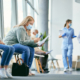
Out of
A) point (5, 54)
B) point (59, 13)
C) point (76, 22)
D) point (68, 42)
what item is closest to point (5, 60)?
point (5, 54)

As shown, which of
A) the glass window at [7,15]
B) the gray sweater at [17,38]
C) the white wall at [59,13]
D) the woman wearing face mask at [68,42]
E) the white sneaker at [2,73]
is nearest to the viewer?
the white sneaker at [2,73]

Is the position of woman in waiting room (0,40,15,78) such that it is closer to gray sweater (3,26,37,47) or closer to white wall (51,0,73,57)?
gray sweater (3,26,37,47)

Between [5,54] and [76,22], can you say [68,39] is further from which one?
[76,22]

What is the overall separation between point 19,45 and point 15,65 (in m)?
0.33

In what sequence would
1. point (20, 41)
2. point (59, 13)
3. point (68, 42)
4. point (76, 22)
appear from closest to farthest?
point (20, 41), point (68, 42), point (76, 22), point (59, 13)

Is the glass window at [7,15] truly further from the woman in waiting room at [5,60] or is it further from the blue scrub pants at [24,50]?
the woman in waiting room at [5,60]

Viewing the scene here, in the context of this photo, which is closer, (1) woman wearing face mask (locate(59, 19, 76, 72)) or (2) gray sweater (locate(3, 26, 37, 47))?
(2) gray sweater (locate(3, 26, 37, 47))

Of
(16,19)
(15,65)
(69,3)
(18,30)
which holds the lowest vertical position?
(15,65)

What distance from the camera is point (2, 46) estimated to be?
283 cm

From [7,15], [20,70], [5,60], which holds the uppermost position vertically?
[7,15]

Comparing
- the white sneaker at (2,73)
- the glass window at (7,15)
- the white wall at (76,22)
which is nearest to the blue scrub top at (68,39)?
the glass window at (7,15)

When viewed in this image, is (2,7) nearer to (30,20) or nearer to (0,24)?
(0,24)

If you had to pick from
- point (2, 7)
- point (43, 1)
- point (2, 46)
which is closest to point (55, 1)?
point (43, 1)

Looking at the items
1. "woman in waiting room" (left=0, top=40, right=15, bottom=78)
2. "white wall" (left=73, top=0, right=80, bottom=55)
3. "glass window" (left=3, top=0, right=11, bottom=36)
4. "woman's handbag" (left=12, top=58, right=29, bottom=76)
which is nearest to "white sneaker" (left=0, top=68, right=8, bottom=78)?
"woman in waiting room" (left=0, top=40, right=15, bottom=78)
